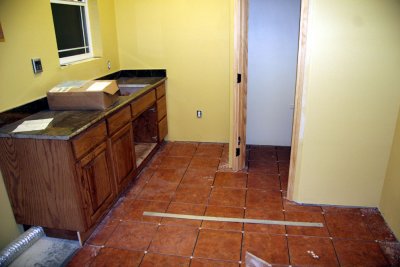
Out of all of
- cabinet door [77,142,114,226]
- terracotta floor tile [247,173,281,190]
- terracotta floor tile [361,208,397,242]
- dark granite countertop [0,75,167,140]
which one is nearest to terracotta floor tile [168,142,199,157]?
terracotta floor tile [247,173,281,190]

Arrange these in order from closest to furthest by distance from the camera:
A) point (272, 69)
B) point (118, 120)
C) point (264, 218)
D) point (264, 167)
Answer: point (264, 218) < point (118, 120) < point (264, 167) < point (272, 69)

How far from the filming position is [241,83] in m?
3.13

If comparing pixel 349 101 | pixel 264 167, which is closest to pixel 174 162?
pixel 264 167

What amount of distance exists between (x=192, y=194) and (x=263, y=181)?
76 centimetres

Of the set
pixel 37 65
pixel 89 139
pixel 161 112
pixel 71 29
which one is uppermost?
pixel 71 29

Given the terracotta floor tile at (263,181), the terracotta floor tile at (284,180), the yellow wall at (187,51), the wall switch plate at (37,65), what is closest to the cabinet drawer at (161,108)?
the yellow wall at (187,51)

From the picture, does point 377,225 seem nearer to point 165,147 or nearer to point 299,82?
point 299,82

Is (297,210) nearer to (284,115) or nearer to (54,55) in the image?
(284,115)

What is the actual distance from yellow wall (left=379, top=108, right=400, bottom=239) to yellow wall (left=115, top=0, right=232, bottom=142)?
2.02m

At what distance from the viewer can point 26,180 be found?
7.08 feet

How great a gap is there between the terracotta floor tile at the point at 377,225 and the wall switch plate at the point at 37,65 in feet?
9.59

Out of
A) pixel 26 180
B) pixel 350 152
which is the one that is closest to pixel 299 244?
pixel 350 152

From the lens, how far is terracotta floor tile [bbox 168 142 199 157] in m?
3.86

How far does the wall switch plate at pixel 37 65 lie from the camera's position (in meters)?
2.47
